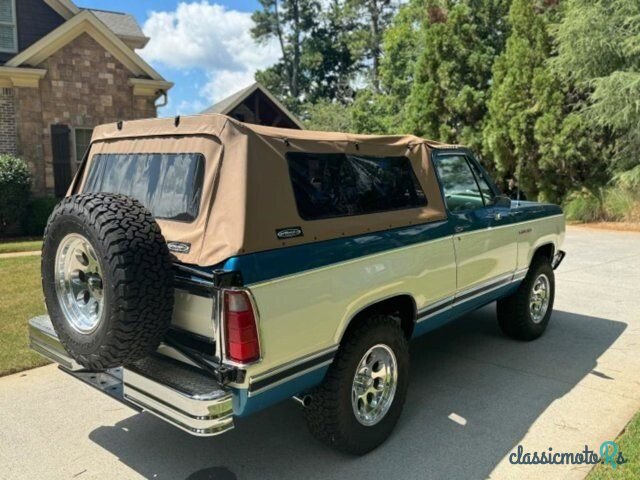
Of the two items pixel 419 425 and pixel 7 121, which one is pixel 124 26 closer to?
pixel 7 121

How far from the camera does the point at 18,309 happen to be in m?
6.12

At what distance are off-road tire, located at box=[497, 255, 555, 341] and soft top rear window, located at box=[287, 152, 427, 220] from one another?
188 cm

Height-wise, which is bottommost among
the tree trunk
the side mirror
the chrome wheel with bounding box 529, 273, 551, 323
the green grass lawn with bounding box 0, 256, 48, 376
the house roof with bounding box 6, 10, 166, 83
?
the green grass lawn with bounding box 0, 256, 48, 376

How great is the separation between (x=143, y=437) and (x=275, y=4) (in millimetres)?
44206

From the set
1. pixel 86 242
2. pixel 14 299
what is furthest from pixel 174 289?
pixel 14 299

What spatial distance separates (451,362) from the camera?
480 cm

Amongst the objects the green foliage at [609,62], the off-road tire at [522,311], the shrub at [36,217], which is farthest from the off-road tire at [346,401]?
the green foliage at [609,62]

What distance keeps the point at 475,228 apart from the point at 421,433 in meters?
1.66

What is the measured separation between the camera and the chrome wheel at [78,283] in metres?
2.86

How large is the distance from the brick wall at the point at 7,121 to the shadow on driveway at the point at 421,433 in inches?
492

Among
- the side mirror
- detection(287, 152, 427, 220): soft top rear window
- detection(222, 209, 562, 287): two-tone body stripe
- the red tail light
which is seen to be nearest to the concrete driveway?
the red tail light

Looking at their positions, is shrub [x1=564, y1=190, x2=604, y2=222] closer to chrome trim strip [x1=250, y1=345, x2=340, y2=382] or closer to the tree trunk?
chrome trim strip [x1=250, y1=345, x2=340, y2=382]

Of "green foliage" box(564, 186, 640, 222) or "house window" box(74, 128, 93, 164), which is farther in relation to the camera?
"house window" box(74, 128, 93, 164)

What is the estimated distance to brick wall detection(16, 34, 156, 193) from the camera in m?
13.9
